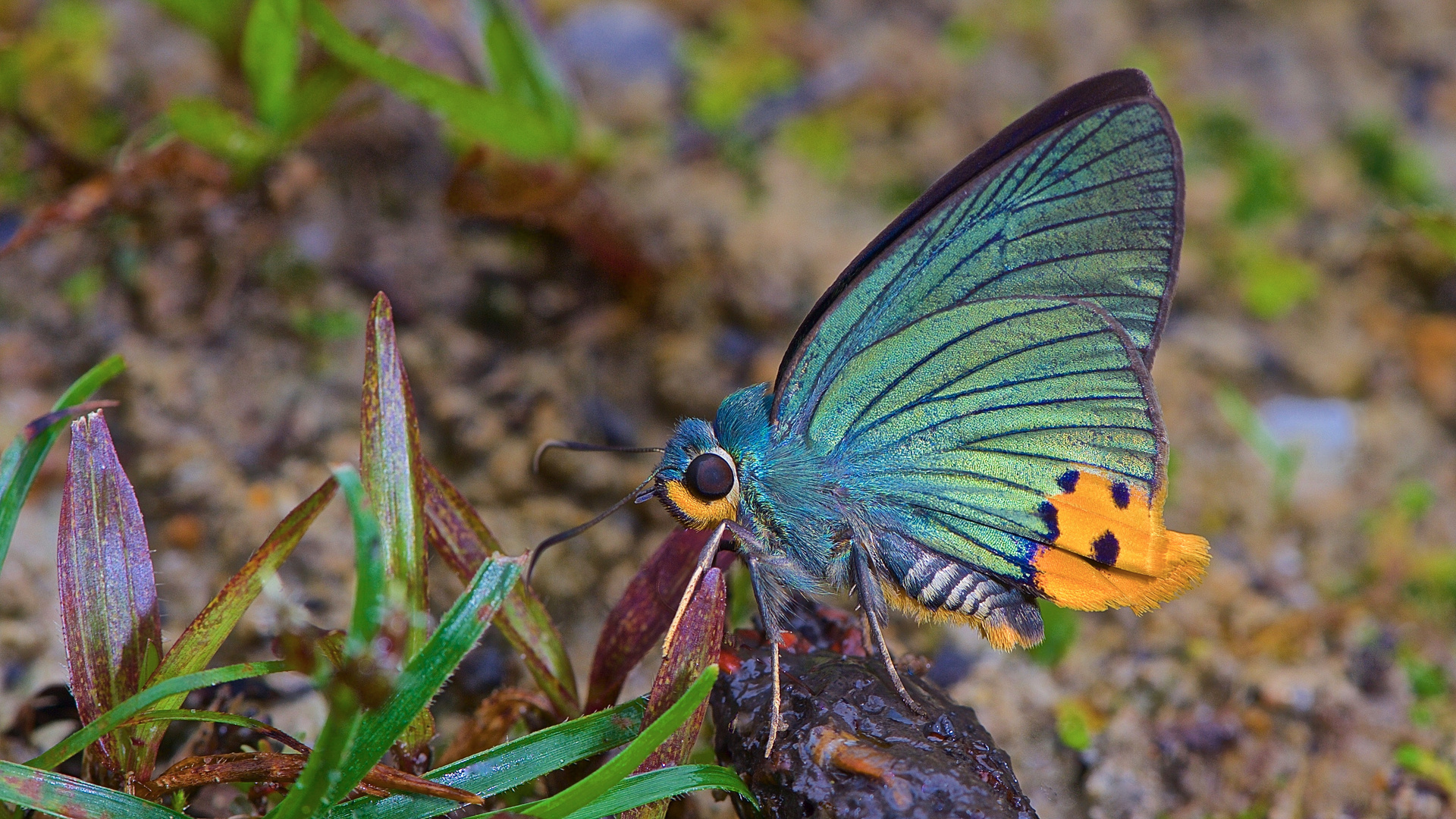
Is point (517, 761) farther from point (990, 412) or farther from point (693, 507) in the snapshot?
point (990, 412)

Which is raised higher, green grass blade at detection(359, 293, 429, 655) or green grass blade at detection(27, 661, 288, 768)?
green grass blade at detection(359, 293, 429, 655)

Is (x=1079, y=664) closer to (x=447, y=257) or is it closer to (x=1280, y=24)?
(x=447, y=257)

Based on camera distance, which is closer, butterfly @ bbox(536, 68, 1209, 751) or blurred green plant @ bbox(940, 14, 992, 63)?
butterfly @ bbox(536, 68, 1209, 751)

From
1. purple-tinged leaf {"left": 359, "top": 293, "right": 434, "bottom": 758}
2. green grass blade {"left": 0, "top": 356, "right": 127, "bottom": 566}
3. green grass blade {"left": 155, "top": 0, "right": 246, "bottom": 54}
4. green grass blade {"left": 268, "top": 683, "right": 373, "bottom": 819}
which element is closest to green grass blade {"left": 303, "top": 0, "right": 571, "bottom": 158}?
green grass blade {"left": 155, "top": 0, "right": 246, "bottom": 54}

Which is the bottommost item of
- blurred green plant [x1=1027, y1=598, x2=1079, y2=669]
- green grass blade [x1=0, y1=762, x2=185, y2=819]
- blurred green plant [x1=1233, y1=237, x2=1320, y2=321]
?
green grass blade [x1=0, y1=762, x2=185, y2=819]

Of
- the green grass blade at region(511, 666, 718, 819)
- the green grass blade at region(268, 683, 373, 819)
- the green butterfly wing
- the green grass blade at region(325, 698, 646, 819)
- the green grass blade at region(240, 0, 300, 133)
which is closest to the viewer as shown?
the green grass blade at region(268, 683, 373, 819)

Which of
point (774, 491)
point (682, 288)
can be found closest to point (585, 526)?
point (774, 491)

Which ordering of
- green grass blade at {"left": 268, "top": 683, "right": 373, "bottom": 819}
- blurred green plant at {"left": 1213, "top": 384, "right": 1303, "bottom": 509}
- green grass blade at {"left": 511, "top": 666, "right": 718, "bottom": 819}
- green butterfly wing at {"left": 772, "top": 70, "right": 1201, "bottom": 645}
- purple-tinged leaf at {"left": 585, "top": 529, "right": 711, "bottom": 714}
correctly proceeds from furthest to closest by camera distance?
blurred green plant at {"left": 1213, "top": 384, "right": 1303, "bottom": 509} < purple-tinged leaf at {"left": 585, "top": 529, "right": 711, "bottom": 714} < green butterfly wing at {"left": 772, "top": 70, "right": 1201, "bottom": 645} < green grass blade at {"left": 511, "top": 666, "right": 718, "bottom": 819} < green grass blade at {"left": 268, "top": 683, "right": 373, "bottom": 819}

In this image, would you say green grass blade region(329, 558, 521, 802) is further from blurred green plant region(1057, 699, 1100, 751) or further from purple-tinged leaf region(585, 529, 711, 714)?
blurred green plant region(1057, 699, 1100, 751)
